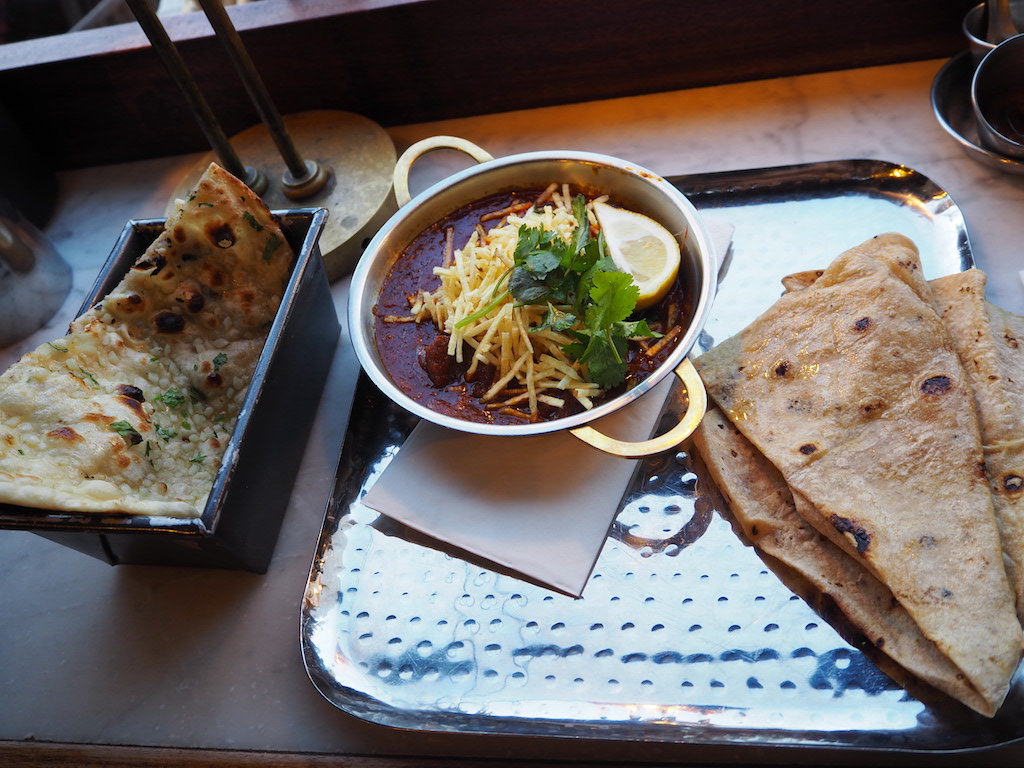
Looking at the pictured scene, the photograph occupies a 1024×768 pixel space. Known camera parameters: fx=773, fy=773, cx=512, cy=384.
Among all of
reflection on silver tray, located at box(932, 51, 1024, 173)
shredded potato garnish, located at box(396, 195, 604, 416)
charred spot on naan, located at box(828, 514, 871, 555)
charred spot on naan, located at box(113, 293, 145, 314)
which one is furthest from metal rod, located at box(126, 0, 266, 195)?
reflection on silver tray, located at box(932, 51, 1024, 173)

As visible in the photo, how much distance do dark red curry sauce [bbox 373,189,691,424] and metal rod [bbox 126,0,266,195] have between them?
0.70 meters

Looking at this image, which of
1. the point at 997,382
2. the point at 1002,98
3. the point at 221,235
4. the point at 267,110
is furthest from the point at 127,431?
the point at 1002,98

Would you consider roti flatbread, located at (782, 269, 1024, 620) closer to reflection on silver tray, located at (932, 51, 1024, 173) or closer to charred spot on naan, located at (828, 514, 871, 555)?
charred spot on naan, located at (828, 514, 871, 555)

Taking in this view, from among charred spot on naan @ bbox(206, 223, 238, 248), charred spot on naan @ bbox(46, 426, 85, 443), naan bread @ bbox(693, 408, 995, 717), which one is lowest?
naan bread @ bbox(693, 408, 995, 717)

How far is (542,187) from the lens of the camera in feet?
6.88

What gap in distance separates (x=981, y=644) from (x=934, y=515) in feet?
0.77

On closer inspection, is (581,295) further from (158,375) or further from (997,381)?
(158,375)

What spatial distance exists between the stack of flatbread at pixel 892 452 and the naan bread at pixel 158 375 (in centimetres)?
110

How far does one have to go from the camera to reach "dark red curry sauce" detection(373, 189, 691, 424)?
5.64 feet

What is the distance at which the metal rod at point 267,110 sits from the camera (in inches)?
79.5

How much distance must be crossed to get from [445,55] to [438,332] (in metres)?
1.14

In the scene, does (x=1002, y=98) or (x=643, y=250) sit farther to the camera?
(x=1002, y=98)

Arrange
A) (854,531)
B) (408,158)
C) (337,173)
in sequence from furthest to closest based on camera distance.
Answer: (337,173) → (408,158) → (854,531)

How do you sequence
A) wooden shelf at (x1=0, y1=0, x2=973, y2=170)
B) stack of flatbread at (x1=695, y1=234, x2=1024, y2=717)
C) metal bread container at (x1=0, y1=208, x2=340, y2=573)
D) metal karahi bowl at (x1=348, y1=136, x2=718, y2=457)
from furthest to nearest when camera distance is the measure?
wooden shelf at (x1=0, y1=0, x2=973, y2=170) → metal karahi bowl at (x1=348, y1=136, x2=718, y2=457) → metal bread container at (x1=0, y1=208, x2=340, y2=573) → stack of flatbread at (x1=695, y1=234, x2=1024, y2=717)
